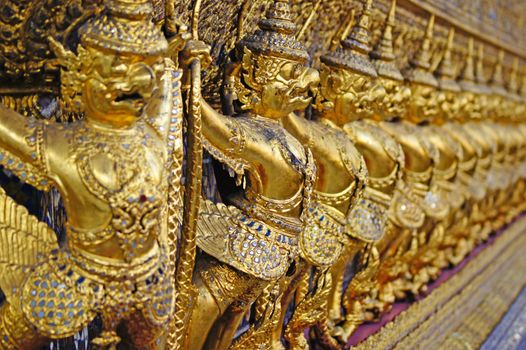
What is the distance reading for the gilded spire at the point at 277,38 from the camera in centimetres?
214

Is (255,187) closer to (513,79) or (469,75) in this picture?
(469,75)

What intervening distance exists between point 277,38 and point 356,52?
61cm

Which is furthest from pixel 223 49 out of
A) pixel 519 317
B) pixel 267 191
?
pixel 519 317

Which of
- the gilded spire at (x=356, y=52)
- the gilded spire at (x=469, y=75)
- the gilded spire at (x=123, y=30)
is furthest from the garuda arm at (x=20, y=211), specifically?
the gilded spire at (x=469, y=75)

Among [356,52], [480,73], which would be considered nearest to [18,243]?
[356,52]

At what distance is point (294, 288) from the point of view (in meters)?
2.58

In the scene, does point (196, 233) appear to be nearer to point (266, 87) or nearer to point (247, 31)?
point (266, 87)

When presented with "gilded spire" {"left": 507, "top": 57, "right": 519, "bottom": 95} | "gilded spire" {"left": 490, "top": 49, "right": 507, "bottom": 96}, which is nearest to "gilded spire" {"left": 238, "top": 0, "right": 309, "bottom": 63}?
"gilded spire" {"left": 490, "top": 49, "right": 507, "bottom": 96}

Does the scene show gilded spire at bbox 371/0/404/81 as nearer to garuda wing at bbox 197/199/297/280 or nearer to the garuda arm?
garuda wing at bbox 197/199/297/280

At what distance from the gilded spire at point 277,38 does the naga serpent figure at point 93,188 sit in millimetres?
572

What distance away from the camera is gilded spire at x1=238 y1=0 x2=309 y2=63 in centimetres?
214

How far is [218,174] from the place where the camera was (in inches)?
89.9

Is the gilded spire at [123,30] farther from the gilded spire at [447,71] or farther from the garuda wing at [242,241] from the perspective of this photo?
the gilded spire at [447,71]

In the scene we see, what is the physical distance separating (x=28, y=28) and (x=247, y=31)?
85 cm
